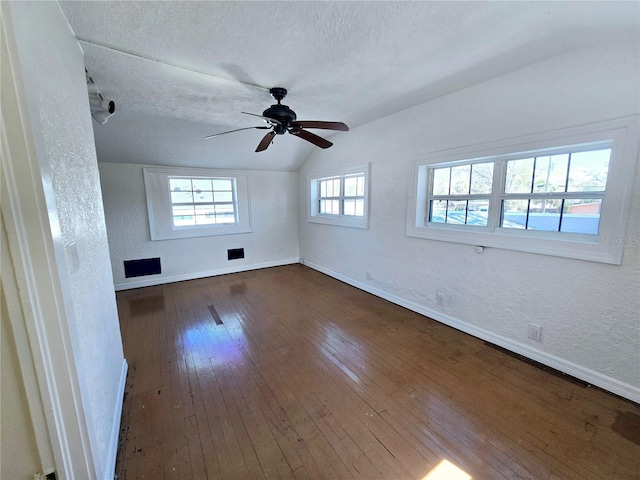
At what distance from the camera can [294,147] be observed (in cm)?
449

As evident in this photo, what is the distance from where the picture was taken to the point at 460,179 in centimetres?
277

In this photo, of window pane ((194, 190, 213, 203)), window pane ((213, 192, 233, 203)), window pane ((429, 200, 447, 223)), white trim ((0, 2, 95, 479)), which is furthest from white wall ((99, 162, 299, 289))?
white trim ((0, 2, 95, 479))

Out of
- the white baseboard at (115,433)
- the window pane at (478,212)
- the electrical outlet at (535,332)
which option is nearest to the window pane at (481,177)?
the window pane at (478,212)

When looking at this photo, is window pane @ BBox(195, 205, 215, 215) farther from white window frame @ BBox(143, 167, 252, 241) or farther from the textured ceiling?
the textured ceiling

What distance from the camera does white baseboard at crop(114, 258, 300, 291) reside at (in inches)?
164

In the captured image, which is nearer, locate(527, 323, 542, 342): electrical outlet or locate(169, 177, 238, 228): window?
locate(527, 323, 542, 342): electrical outlet

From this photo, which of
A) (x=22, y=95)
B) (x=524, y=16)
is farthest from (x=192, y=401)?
(x=524, y=16)

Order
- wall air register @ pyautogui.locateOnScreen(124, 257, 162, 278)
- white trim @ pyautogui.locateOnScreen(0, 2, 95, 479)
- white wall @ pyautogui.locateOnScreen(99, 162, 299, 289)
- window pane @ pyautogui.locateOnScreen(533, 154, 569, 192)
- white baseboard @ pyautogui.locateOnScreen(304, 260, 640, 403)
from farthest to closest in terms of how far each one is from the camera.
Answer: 1. wall air register @ pyautogui.locateOnScreen(124, 257, 162, 278)
2. white wall @ pyautogui.locateOnScreen(99, 162, 299, 289)
3. window pane @ pyautogui.locateOnScreen(533, 154, 569, 192)
4. white baseboard @ pyautogui.locateOnScreen(304, 260, 640, 403)
5. white trim @ pyautogui.locateOnScreen(0, 2, 95, 479)

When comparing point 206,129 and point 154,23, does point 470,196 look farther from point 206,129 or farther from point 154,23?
point 206,129

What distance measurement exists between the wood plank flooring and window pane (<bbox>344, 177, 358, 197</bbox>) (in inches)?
85.0

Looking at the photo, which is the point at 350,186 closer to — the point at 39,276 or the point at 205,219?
the point at 205,219

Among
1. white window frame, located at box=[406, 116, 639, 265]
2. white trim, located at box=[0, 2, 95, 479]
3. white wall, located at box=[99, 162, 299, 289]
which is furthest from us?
white wall, located at box=[99, 162, 299, 289]

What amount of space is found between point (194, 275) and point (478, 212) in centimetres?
451

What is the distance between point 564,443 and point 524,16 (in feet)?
8.20
